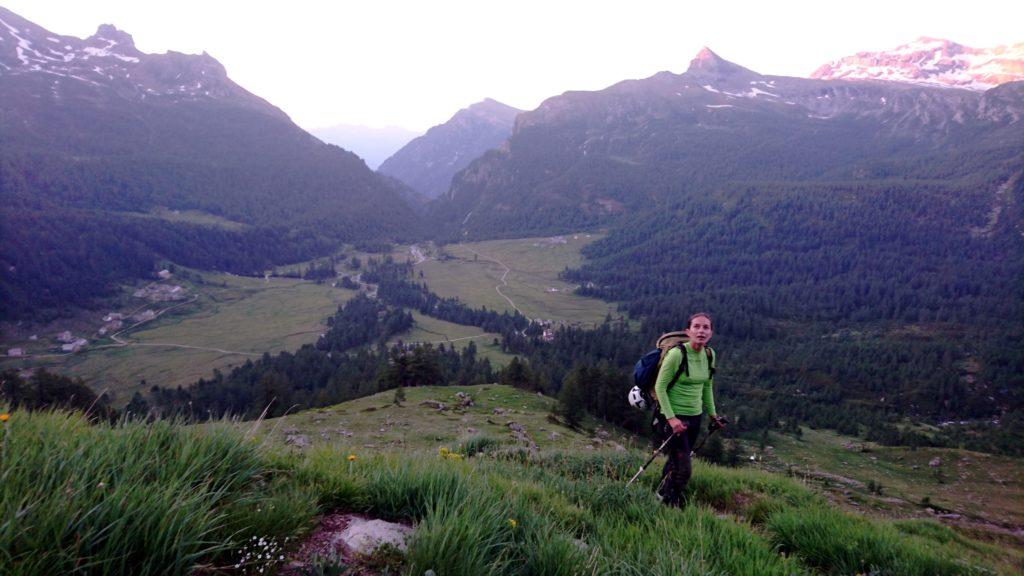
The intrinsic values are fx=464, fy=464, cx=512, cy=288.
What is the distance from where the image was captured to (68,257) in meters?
123

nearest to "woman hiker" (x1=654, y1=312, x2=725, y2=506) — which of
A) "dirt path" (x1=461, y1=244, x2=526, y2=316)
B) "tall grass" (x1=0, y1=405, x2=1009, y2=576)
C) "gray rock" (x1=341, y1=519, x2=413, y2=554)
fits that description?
"tall grass" (x1=0, y1=405, x2=1009, y2=576)

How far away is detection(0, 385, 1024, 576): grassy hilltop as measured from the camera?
205 cm

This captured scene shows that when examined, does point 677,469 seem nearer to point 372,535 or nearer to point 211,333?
point 372,535

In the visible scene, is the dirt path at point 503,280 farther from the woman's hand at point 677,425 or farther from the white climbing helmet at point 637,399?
the woman's hand at point 677,425

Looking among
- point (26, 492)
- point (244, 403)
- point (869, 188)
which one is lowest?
point (244, 403)

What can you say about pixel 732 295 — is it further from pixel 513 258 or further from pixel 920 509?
pixel 920 509

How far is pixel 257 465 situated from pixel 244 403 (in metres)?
58.2

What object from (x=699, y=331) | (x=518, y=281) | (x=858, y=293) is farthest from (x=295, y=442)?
(x=858, y=293)

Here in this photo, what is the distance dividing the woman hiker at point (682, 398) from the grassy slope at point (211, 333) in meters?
82.5

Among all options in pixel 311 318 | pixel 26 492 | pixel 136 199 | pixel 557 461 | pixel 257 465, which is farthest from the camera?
pixel 136 199

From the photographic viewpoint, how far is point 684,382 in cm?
672

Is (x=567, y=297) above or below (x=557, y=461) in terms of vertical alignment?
below

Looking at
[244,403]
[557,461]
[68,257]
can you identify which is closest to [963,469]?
[557,461]

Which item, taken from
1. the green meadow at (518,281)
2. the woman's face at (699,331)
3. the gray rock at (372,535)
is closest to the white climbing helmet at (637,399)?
the woman's face at (699,331)
